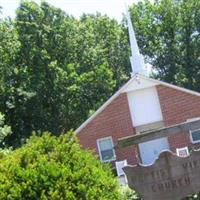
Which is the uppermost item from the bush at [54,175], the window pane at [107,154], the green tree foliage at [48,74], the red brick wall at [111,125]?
the green tree foliage at [48,74]

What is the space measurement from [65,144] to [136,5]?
4604 cm

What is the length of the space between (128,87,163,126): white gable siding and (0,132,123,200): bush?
22.2 metres

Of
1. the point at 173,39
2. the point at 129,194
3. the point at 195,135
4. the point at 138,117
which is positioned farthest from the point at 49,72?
the point at 129,194

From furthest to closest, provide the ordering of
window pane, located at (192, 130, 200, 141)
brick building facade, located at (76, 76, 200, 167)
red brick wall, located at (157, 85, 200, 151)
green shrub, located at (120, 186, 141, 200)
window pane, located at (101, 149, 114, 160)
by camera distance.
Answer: window pane, located at (101, 149, 114, 160) → window pane, located at (192, 130, 200, 141) → brick building facade, located at (76, 76, 200, 167) → red brick wall, located at (157, 85, 200, 151) → green shrub, located at (120, 186, 141, 200)

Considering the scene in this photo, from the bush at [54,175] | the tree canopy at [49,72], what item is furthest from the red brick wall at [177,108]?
the bush at [54,175]

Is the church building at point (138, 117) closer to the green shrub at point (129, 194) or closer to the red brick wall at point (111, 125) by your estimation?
the red brick wall at point (111, 125)

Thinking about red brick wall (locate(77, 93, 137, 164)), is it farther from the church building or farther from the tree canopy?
the tree canopy

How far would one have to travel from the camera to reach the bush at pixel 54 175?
29.7 ft

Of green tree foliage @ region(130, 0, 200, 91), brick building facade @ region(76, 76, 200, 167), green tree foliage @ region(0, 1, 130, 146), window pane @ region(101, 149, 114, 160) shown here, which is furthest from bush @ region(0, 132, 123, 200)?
green tree foliage @ region(130, 0, 200, 91)

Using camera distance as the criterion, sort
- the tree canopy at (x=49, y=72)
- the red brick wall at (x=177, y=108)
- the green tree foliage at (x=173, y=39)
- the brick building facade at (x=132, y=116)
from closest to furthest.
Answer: the red brick wall at (x=177, y=108) < the brick building facade at (x=132, y=116) < the tree canopy at (x=49, y=72) < the green tree foliage at (x=173, y=39)

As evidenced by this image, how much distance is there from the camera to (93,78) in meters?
44.0

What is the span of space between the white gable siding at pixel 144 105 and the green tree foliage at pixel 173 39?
17.3 m

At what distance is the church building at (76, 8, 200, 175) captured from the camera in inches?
1248

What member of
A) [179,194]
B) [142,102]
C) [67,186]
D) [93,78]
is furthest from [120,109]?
[179,194]
